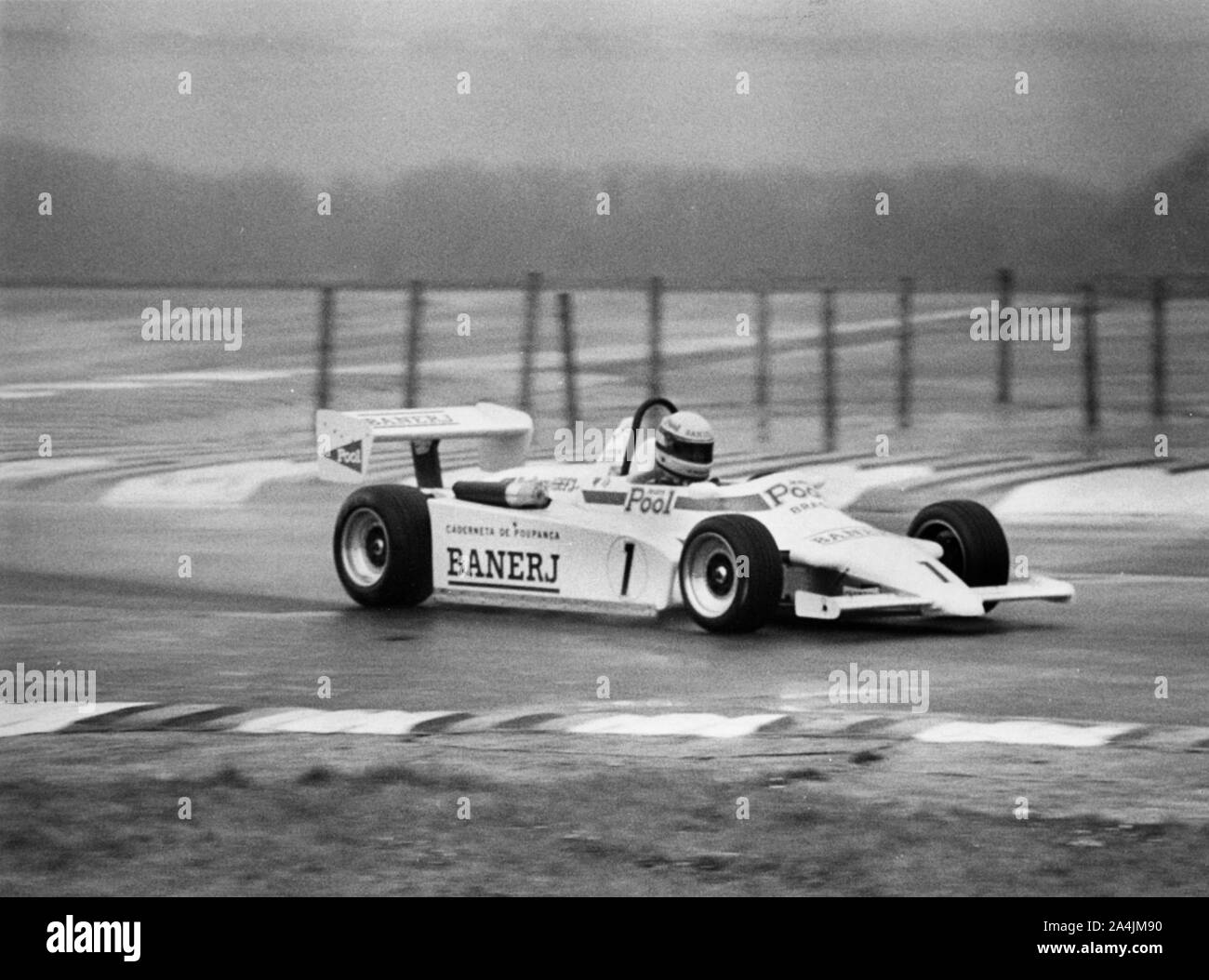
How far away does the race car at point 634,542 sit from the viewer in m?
9.96

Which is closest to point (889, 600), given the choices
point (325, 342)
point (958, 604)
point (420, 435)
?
point (958, 604)

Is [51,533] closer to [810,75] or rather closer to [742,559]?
[742,559]

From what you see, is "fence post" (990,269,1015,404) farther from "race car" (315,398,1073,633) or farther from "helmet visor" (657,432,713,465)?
"helmet visor" (657,432,713,465)

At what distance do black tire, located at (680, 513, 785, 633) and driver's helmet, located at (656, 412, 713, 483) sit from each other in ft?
2.00

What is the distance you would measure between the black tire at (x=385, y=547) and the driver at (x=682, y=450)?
1217 mm

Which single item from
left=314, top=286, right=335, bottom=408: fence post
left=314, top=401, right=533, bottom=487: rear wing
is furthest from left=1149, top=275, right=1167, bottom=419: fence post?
left=314, top=401, right=533, bottom=487: rear wing

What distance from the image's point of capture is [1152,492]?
52.5ft

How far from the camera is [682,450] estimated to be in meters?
10.6

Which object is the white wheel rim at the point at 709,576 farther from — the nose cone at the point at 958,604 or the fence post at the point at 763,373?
the fence post at the point at 763,373

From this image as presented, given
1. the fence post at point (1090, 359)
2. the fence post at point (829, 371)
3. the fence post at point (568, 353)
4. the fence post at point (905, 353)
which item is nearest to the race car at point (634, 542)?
the fence post at point (568, 353)

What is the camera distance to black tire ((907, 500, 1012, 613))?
10.5 m

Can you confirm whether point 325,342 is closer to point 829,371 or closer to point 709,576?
point 829,371

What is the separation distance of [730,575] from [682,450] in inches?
31.7

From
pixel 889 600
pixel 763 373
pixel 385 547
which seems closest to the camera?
pixel 889 600
